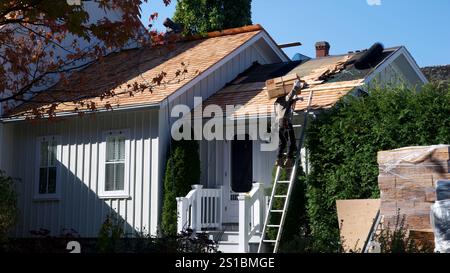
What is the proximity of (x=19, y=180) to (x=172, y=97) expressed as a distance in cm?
507

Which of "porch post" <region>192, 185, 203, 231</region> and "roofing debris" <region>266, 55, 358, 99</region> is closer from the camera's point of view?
"roofing debris" <region>266, 55, 358, 99</region>

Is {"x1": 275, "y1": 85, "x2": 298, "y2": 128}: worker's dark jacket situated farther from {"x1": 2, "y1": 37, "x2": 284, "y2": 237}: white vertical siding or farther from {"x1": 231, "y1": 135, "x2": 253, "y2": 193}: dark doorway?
{"x1": 2, "y1": 37, "x2": 284, "y2": 237}: white vertical siding

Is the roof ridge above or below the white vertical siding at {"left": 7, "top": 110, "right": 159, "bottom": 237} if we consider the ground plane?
above

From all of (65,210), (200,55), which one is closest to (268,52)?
(200,55)

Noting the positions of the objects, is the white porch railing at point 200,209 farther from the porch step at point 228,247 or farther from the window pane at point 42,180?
the window pane at point 42,180

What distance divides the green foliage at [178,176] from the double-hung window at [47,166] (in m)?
3.54

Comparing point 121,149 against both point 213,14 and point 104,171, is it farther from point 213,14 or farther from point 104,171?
point 213,14

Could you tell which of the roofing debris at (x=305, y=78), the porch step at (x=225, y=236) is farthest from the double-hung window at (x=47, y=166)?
the porch step at (x=225, y=236)

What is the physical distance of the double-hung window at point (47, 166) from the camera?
17.2 metres

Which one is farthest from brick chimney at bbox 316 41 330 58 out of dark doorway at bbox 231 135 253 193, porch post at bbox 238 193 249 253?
porch post at bbox 238 193 249 253

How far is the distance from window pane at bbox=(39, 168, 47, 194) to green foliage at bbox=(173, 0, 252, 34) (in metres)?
11.3

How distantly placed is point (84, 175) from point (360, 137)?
7.07 meters

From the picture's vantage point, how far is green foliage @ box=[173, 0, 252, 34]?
89.3ft

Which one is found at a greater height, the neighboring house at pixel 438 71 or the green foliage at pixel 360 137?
the neighboring house at pixel 438 71
